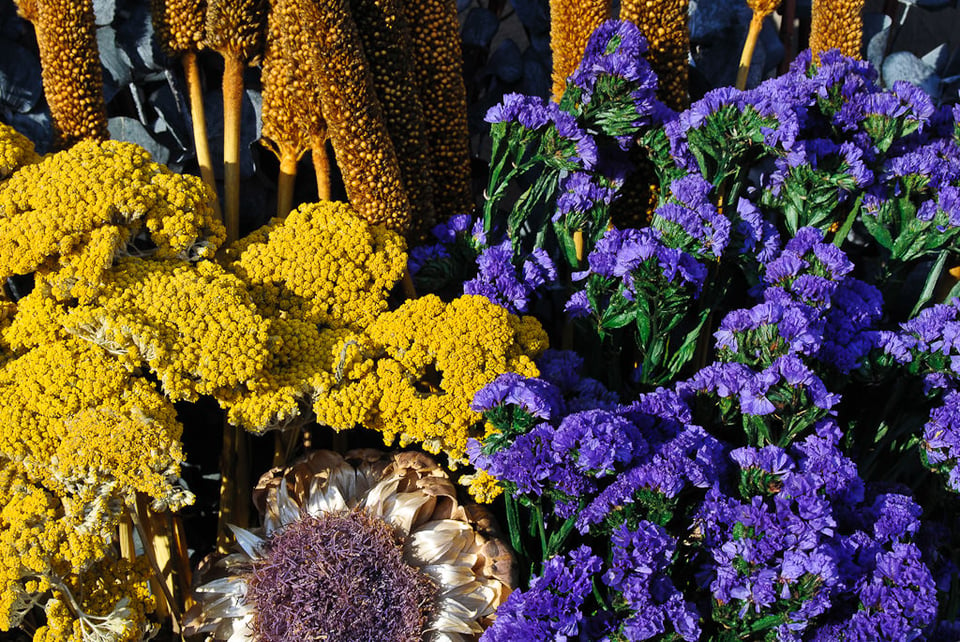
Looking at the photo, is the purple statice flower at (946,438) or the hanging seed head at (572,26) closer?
the purple statice flower at (946,438)

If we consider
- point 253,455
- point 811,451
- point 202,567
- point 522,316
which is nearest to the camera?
point 811,451

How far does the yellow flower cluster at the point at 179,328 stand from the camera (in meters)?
0.97

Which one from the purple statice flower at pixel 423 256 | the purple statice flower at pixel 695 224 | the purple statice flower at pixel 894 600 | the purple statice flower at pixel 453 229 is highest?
the purple statice flower at pixel 695 224

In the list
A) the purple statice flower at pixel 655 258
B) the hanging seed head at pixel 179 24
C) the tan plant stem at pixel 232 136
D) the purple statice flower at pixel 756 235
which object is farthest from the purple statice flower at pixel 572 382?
the hanging seed head at pixel 179 24

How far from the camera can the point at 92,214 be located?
3.32 feet

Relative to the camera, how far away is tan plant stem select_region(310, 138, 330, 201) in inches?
46.3

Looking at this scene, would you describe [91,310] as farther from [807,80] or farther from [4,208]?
[807,80]

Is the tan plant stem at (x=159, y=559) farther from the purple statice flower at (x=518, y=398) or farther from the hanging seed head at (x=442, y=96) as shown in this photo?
the hanging seed head at (x=442, y=96)

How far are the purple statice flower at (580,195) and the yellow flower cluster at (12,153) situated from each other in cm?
64

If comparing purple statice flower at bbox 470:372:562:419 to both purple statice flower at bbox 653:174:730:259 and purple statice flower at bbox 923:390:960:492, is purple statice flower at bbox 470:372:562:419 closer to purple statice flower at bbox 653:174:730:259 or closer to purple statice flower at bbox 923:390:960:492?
purple statice flower at bbox 653:174:730:259

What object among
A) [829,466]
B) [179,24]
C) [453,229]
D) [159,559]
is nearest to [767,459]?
[829,466]

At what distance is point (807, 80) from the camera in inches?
45.3

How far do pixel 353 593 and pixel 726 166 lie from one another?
67 centimetres

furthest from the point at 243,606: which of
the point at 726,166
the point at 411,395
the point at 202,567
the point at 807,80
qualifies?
the point at 807,80
